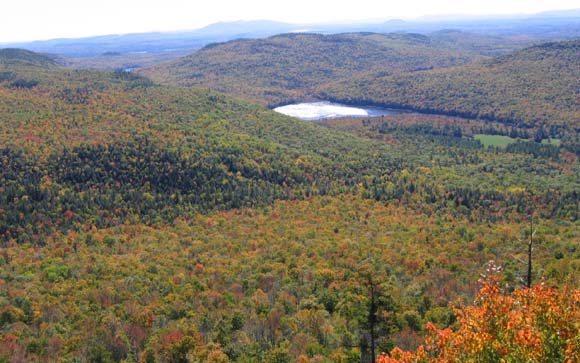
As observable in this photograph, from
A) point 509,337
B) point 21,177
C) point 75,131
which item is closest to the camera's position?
point 509,337

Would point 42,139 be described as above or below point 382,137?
above

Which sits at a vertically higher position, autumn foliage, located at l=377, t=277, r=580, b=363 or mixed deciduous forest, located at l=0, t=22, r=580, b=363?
autumn foliage, located at l=377, t=277, r=580, b=363

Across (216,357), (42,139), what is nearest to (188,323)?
(216,357)

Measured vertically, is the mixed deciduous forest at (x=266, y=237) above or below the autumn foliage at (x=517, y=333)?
below

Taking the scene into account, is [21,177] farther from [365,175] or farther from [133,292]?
[365,175]

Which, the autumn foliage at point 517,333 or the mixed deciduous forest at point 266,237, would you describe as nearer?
the autumn foliage at point 517,333
